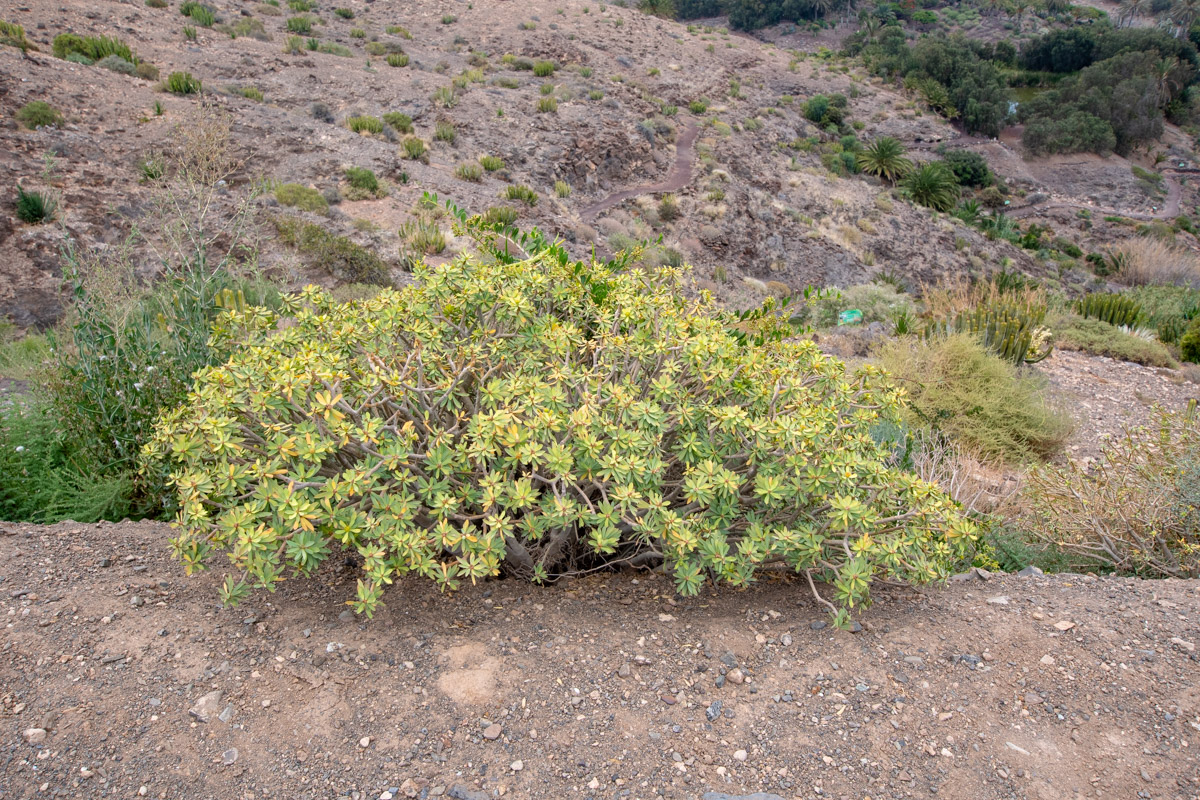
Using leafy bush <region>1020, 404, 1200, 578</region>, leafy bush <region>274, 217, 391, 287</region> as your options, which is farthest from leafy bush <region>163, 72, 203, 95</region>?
leafy bush <region>1020, 404, 1200, 578</region>

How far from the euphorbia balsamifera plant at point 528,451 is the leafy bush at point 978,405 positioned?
4095 millimetres

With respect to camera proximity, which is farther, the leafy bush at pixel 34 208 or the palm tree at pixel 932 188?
the palm tree at pixel 932 188

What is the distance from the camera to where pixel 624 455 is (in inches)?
98.2

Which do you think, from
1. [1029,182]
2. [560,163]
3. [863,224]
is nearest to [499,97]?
[560,163]

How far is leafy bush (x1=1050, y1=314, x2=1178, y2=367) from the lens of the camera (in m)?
10.6

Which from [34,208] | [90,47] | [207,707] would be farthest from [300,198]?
[207,707]

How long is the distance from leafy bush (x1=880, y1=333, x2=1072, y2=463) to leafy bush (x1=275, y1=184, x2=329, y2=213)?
11.3 m

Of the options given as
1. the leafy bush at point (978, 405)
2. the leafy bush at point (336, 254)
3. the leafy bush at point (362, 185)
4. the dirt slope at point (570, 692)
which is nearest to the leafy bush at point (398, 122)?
the leafy bush at point (362, 185)

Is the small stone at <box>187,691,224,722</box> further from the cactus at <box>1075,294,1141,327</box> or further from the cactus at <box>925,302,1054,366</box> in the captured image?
the cactus at <box>1075,294,1141,327</box>

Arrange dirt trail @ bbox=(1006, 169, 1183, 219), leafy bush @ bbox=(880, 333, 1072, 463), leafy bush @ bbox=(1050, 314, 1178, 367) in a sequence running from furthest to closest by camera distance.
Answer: dirt trail @ bbox=(1006, 169, 1183, 219), leafy bush @ bbox=(1050, 314, 1178, 367), leafy bush @ bbox=(880, 333, 1072, 463)

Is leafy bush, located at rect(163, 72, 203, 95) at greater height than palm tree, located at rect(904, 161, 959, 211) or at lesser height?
greater

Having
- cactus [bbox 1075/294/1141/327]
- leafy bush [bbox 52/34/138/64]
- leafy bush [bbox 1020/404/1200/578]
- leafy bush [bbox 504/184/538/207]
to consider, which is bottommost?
cactus [bbox 1075/294/1141/327]

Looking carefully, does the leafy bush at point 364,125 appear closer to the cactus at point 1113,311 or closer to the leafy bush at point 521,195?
the leafy bush at point 521,195

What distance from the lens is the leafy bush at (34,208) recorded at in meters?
10.8
